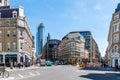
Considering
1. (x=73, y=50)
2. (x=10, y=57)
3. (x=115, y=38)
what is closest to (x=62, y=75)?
(x=10, y=57)

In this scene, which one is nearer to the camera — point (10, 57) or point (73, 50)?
point (10, 57)

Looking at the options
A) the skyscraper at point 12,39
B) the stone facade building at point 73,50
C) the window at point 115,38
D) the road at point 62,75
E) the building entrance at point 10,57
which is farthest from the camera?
the stone facade building at point 73,50

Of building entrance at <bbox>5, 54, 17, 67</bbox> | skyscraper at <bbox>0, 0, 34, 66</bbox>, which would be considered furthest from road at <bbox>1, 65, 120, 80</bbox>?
building entrance at <bbox>5, 54, 17, 67</bbox>

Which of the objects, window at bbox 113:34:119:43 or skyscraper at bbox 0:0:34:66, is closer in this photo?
skyscraper at bbox 0:0:34:66

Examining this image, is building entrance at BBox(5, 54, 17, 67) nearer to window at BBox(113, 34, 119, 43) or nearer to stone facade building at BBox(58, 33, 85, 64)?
window at BBox(113, 34, 119, 43)

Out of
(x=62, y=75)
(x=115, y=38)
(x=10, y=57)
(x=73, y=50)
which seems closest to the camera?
(x=62, y=75)

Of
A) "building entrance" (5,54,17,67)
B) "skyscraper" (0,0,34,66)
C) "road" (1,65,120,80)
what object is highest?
"skyscraper" (0,0,34,66)

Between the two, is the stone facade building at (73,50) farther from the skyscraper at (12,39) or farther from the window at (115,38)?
the skyscraper at (12,39)

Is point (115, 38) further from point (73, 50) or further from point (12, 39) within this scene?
point (73, 50)

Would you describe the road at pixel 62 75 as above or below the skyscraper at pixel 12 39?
below

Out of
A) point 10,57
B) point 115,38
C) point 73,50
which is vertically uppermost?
point 115,38

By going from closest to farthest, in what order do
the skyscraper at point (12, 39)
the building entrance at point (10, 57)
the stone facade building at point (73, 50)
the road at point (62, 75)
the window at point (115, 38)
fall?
the road at point (62, 75) → the building entrance at point (10, 57) → the skyscraper at point (12, 39) → the window at point (115, 38) → the stone facade building at point (73, 50)

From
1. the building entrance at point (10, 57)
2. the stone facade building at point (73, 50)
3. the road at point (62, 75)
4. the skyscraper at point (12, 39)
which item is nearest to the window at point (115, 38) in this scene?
the skyscraper at point (12, 39)

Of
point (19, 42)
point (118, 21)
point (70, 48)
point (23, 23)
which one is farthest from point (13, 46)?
point (70, 48)
